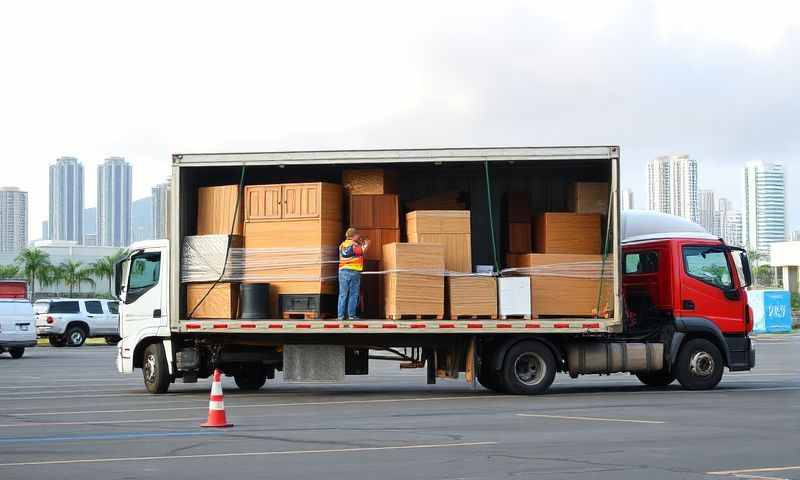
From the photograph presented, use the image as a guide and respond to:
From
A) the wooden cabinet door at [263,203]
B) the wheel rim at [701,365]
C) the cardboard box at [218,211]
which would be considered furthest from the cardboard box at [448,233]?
the wheel rim at [701,365]

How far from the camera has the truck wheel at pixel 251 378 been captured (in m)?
20.4

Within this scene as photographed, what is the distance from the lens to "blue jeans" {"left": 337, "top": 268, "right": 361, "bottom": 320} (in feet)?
57.6

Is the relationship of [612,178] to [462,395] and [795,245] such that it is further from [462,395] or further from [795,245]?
[795,245]

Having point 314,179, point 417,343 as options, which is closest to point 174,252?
point 314,179

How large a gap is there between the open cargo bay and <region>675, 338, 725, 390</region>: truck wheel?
2.06 m

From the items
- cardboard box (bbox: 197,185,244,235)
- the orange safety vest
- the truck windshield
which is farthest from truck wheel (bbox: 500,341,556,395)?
cardboard box (bbox: 197,185,244,235)

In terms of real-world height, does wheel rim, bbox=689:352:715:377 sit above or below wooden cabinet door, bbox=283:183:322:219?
below

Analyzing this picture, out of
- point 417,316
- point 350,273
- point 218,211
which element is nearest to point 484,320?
point 417,316

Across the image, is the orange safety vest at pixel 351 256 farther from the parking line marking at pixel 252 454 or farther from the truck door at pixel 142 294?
the parking line marking at pixel 252 454

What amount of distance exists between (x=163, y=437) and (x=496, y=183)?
8.85 metres

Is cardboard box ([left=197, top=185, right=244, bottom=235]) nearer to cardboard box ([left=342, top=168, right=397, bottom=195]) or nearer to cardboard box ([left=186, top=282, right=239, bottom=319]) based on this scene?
cardboard box ([left=186, top=282, right=239, bottom=319])

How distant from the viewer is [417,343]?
718 inches

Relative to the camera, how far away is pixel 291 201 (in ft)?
59.5

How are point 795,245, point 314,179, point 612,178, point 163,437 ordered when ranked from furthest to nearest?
point 795,245
point 314,179
point 612,178
point 163,437
